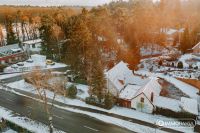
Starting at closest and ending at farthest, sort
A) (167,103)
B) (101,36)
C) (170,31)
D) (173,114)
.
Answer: (173,114) → (167,103) → (101,36) → (170,31)

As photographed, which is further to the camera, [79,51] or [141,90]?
[79,51]

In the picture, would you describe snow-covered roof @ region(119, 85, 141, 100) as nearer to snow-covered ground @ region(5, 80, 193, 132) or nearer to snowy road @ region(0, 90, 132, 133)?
snow-covered ground @ region(5, 80, 193, 132)

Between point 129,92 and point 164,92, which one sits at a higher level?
point 129,92

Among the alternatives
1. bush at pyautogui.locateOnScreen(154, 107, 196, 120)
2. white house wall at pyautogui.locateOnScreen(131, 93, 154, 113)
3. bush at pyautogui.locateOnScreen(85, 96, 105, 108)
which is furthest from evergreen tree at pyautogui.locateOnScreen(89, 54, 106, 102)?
bush at pyautogui.locateOnScreen(154, 107, 196, 120)

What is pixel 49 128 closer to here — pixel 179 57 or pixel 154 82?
pixel 154 82

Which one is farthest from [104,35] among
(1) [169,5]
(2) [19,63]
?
(1) [169,5]

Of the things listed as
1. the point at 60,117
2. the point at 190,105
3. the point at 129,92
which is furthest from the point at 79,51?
the point at 190,105

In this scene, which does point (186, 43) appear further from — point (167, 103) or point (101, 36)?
point (167, 103)
